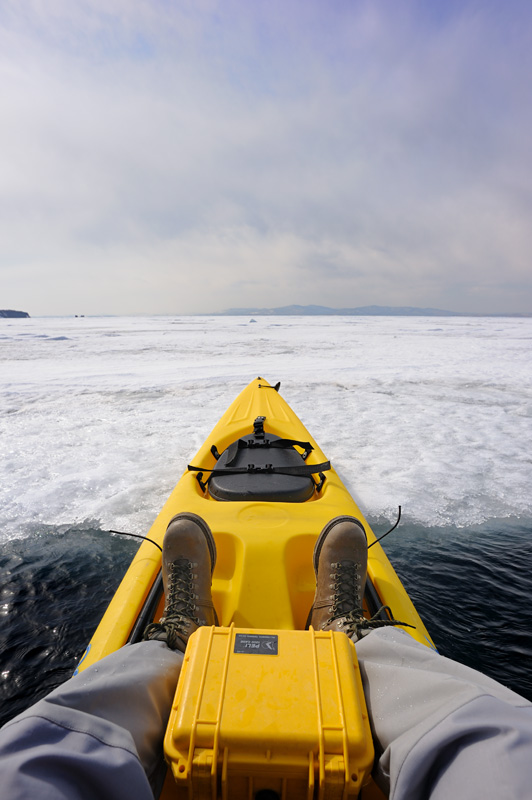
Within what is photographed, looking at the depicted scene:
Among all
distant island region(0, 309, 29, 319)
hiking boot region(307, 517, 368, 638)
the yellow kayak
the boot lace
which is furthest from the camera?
distant island region(0, 309, 29, 319)

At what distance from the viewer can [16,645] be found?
1.91m

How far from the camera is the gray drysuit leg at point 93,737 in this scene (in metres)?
0.74

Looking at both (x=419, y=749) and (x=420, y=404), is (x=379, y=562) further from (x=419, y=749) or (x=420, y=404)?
(x=420, y=404)

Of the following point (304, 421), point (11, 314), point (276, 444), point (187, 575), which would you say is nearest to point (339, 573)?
point (187, 575)

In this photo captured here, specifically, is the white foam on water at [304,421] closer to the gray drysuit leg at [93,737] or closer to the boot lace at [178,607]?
the boot lace at [178,607]

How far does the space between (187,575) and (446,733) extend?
1021mm

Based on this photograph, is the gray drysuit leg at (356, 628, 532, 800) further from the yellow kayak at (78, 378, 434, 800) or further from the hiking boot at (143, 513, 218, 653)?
the hiking boot at (143, 513, 218, 653)

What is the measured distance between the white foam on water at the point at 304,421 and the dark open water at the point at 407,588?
0.22 metres

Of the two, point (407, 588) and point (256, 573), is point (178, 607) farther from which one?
point (407, 588)

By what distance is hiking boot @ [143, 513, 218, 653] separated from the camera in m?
1.43

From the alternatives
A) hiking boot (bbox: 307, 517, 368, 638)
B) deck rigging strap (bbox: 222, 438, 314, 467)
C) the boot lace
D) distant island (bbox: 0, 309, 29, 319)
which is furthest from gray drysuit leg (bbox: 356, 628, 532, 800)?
distant island (bbox: 0, 309, 29, 319)

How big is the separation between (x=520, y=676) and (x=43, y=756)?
1.95 m

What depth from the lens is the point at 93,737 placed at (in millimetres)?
846

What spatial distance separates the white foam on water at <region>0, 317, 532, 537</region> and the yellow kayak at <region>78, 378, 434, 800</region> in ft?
2.62
